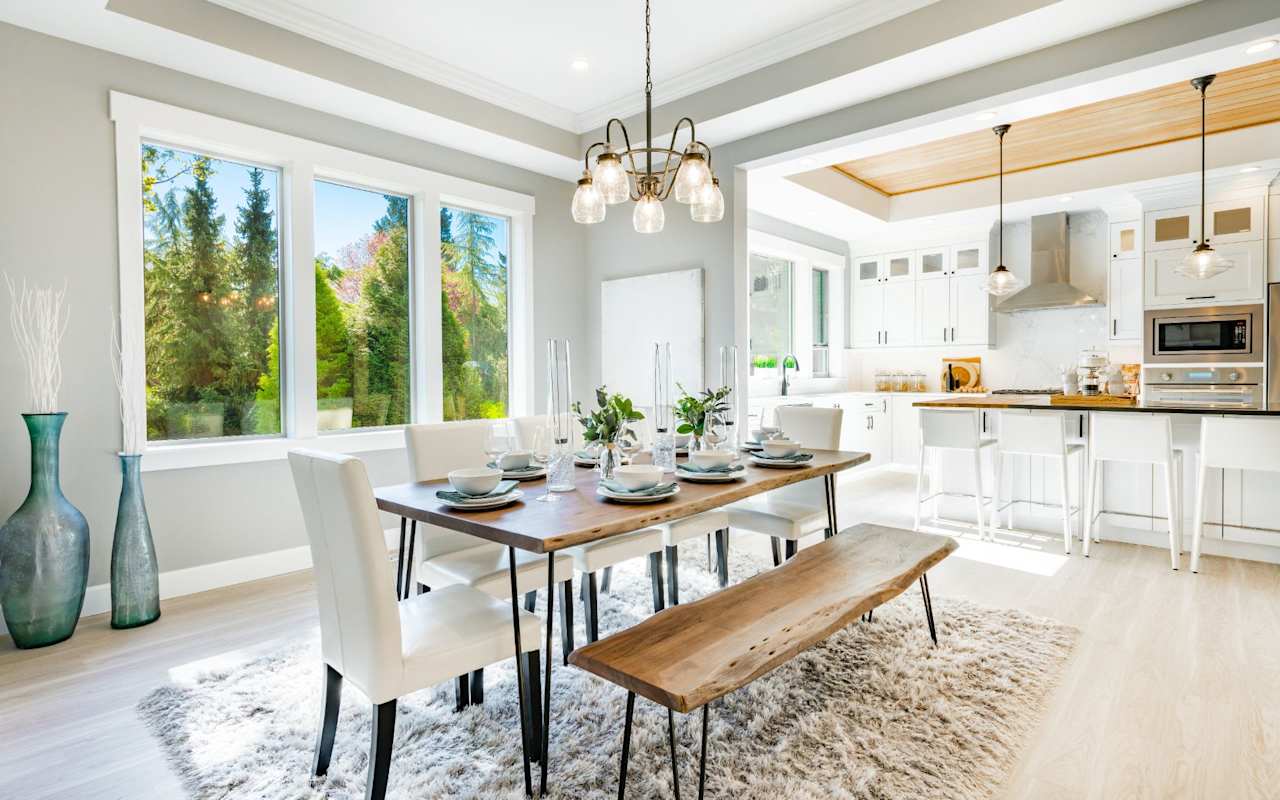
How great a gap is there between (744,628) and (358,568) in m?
0.99

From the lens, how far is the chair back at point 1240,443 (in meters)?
3.38

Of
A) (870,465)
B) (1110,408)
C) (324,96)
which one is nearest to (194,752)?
(324,96)

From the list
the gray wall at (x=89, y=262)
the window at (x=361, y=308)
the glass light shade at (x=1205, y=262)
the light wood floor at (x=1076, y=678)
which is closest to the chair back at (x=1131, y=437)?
the light wood floor at (x=1076, y=678)

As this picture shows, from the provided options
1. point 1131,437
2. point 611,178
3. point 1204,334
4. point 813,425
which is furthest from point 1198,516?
point 611,178

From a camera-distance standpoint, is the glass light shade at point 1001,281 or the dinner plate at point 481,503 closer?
the dinner plate at point 481,503

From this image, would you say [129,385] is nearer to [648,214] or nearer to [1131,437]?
[648,214]

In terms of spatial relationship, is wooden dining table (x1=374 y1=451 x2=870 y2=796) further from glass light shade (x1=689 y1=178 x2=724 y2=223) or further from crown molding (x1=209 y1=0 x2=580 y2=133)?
crown molding (x1=209 y1=0 x2=580 y2=133)

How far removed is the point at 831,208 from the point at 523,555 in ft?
15.3

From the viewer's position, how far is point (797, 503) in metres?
3.25

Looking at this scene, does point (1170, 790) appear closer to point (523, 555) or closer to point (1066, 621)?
point (1066, 621)

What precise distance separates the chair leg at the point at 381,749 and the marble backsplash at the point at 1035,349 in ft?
22.0

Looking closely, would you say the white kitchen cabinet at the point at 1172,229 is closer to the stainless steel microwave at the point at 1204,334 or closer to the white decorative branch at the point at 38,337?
the stainless steel microwave at the point at 1204,334

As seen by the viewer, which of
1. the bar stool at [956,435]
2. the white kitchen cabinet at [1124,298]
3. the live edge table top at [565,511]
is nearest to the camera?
the live edge table top at [565,511]

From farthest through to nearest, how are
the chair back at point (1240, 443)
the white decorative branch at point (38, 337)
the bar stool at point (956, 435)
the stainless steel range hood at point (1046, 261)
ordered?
the stainless steel range hood at point (1046, 261)
the bar stool at point (956, 435)
the chair back at point (1240, 443)
the white decorative branch at point (38, 337)
